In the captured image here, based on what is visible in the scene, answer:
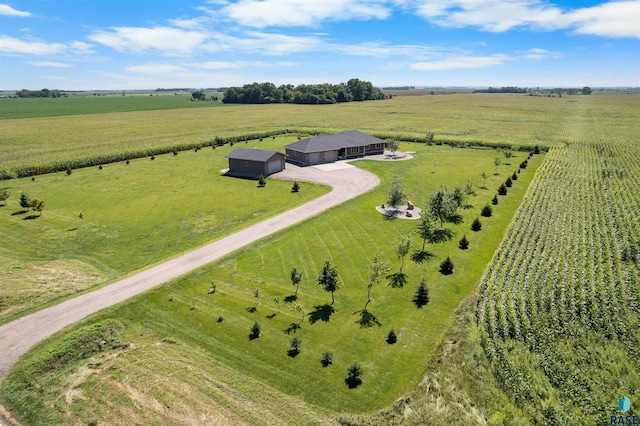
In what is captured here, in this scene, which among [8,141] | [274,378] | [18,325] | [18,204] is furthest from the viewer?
[8,141]

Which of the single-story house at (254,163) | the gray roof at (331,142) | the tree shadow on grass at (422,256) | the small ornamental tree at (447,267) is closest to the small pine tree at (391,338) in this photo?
the small ornamental tree at (447,267)

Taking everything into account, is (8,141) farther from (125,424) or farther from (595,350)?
(595,350)

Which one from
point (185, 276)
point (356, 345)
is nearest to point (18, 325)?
point (185, 276)

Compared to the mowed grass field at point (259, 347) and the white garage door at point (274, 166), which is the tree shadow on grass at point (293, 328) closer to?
the mowed grass field at point (259, 347)

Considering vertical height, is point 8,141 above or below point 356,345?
above

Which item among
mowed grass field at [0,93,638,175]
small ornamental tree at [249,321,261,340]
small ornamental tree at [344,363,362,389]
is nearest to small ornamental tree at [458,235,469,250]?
small ornamental tree at [344,363,362,389]
